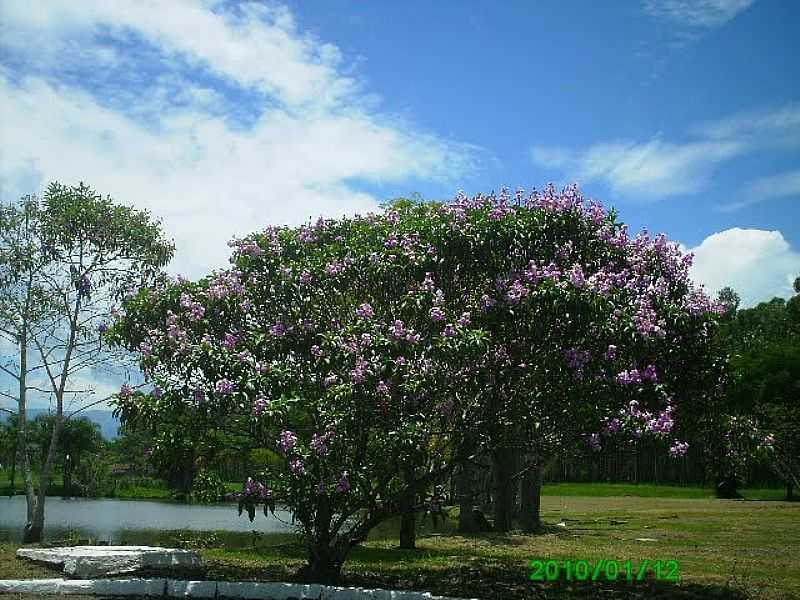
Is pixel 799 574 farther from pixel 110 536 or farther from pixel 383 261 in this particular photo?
pixel 110 536

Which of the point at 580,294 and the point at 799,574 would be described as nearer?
the point at 580,294

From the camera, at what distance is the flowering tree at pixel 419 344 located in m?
13.1

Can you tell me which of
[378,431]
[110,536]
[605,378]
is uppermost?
[605,378]

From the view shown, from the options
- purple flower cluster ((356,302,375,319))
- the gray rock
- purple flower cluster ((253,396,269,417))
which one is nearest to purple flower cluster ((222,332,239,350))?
purple flower cluster ((253,396,269,417))

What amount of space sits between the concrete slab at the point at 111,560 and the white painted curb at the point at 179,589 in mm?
1313

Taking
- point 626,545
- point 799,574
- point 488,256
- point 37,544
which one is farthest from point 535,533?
point 488,256

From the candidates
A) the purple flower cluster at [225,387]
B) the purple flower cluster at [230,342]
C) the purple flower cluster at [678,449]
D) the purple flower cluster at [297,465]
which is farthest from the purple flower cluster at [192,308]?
the purple flower cluster at [678,449]

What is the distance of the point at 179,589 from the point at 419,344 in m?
5.71

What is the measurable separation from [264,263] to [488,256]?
4.27 meters

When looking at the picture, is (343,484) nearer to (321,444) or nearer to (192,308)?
(321,444)

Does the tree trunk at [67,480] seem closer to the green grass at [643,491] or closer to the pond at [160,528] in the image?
the pond at [160,528]

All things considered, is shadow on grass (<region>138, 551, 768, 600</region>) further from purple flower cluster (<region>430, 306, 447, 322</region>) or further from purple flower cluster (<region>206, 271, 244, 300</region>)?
Result: purple flower cluster (<region>206, 271, 244, 300</region>)

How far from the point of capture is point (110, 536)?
30219 millimetres

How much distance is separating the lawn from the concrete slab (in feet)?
1.52
